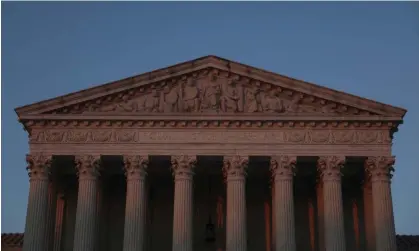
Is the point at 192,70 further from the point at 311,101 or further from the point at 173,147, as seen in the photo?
the point at 311,101

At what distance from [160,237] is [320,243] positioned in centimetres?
875

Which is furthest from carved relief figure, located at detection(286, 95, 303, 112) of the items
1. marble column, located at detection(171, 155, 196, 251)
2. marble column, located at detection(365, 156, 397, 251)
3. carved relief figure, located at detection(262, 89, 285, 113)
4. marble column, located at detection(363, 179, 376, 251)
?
marble column, located at detection(171, 155, 196, 251)

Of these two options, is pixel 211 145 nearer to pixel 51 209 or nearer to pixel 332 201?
pixel 332 201

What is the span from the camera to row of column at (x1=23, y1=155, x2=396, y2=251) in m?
32.2

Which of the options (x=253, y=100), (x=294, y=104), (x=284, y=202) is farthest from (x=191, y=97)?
(x=284, y=202)

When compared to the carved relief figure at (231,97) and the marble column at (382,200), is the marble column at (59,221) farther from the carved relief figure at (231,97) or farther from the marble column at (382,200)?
the marble column at (382,200)

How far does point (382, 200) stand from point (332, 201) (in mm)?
2418

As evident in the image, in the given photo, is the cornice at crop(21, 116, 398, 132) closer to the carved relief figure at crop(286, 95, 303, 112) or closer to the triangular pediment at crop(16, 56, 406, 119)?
the triangular pediment at crop(16, 56, 406, 119)

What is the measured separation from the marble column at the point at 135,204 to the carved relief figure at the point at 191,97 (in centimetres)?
332

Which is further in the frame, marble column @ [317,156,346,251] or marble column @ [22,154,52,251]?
marble column @ [22,154,52,251]

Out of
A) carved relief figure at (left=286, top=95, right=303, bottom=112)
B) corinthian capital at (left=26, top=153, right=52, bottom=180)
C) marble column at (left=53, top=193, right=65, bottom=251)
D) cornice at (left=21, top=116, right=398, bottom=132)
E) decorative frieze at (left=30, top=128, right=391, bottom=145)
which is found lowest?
marble column at (left=53, top=193, right=65, bottom=251)

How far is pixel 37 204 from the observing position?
32.9m

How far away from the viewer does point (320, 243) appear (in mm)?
34031

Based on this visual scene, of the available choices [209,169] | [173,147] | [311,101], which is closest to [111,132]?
[173,147]
